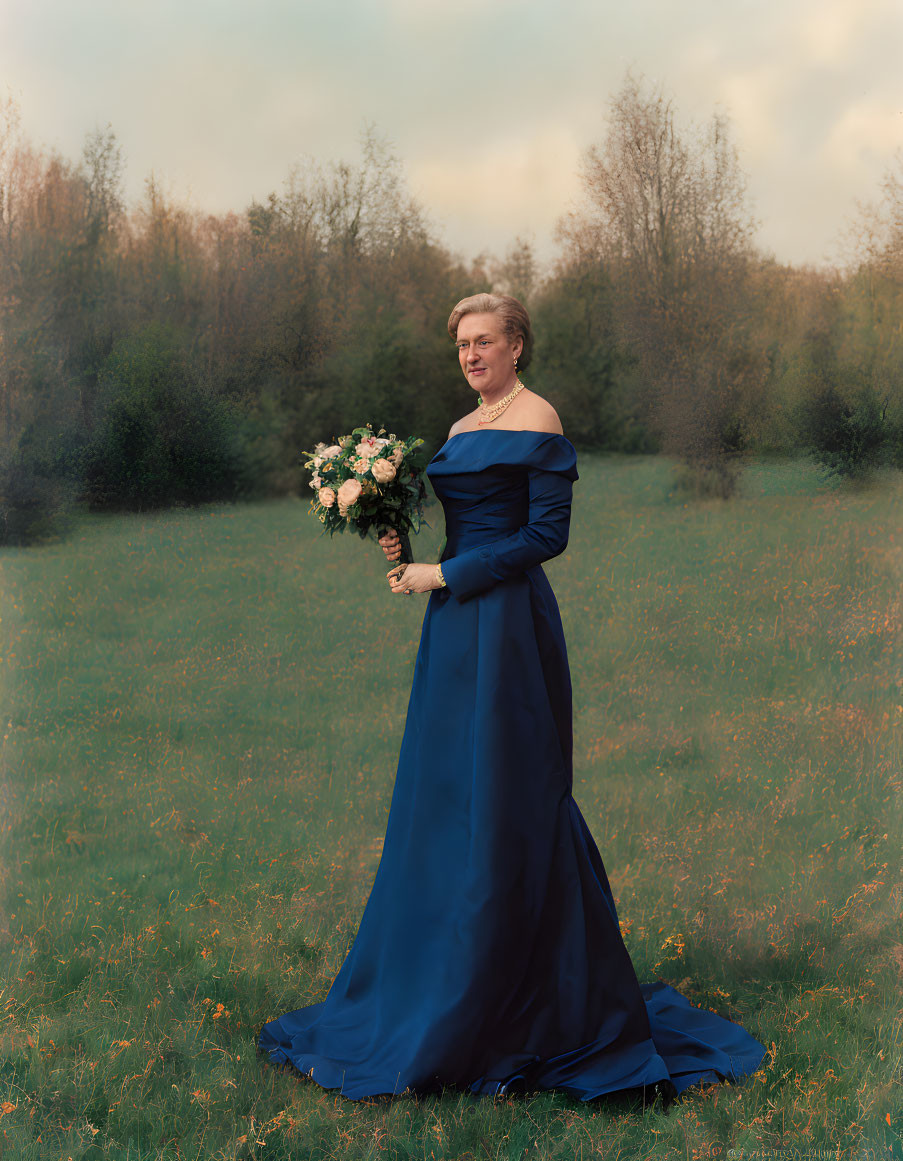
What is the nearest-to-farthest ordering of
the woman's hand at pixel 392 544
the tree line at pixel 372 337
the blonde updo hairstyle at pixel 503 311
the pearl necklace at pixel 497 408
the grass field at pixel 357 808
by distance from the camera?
1. the grass field at pixel 357 808
2. the blonde updo hairstyle at pixel 503 311
3. the pearl necklace at pixel 497 408
4. the woman's hand at pixel 392 544
5. the tree line at pixel 372 337

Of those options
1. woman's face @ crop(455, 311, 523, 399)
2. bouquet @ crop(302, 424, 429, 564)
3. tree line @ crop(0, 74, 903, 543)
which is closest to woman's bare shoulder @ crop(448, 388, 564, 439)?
woman's face @ crop(455, 311, 523, 399)

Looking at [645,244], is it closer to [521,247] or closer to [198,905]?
[521,247]

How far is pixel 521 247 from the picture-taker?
12000mm

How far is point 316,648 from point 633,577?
3.63 metres

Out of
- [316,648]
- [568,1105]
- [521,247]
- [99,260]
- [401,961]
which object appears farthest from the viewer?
[99,260]

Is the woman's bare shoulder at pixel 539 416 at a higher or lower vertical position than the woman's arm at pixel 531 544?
higher

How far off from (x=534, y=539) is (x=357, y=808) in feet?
11.5

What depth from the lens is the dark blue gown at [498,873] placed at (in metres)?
3.80

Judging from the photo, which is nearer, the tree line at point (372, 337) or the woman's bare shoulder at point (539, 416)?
the woman's bare shoulder at point (539, 416)

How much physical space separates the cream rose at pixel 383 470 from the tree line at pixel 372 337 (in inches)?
328

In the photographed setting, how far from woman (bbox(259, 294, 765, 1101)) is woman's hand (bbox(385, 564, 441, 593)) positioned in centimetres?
1

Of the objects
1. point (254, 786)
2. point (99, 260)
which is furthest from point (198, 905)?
point (99, 260)

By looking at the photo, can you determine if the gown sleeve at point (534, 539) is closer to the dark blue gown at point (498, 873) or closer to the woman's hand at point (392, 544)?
the dark blue gown at point (498, 873)

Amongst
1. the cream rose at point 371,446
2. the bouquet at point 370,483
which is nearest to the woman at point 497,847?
the bouquet at point 370,483
